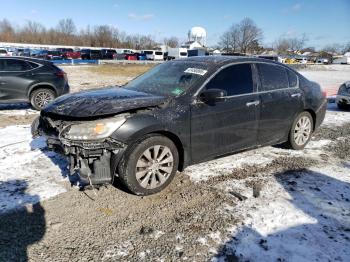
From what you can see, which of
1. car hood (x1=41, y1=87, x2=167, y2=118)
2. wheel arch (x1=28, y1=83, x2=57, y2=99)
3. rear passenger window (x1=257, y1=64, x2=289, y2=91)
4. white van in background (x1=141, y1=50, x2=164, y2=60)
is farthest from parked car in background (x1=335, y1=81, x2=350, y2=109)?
white van in background (x1=141, y1=50, x2=164, y2=60)

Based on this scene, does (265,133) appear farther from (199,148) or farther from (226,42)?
(226,42)

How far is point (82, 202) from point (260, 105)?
9.64ft

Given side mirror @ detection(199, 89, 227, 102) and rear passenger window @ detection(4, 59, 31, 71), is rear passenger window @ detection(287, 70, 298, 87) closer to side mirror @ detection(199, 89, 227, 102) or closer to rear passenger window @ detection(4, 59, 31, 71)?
side mirror @ detection(199, 89, 227, 102)

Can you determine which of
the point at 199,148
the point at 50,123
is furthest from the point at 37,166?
the point at 199,148

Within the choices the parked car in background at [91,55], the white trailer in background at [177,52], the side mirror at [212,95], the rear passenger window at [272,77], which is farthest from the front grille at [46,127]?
the white trailer in background at [177,52]

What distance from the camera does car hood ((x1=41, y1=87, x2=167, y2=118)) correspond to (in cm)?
384

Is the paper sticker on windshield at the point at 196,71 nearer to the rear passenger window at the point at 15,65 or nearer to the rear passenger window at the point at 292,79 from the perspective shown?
the rear passenger window at the point at 292,79

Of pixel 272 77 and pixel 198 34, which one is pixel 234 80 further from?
pixel 198 34

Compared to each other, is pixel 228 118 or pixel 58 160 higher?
pixel 228 118

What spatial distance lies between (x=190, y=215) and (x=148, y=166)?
79 cm

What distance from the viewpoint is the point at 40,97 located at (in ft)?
31.6

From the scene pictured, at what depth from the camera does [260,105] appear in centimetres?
515

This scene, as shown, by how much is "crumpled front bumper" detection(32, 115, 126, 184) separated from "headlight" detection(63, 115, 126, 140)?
0.19 ft

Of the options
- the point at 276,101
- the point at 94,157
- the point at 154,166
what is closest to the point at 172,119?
the point at 154,166
